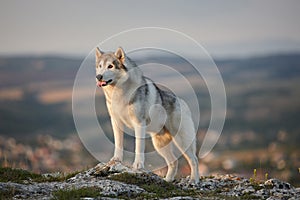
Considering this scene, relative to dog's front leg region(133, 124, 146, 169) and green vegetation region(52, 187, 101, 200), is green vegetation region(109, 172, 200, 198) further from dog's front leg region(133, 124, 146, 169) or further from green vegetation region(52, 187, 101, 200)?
green vegetation region(52, 187, 101, 200)

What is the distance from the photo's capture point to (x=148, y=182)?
15.8 m

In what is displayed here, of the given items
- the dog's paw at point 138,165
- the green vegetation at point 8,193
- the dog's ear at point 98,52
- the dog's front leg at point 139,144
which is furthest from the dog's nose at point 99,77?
the green vegetation at point 8,193

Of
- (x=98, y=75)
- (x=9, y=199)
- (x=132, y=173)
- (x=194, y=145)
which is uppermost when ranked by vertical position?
(x=98, y=75)

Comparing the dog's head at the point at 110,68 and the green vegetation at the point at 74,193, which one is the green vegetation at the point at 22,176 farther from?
the dog's head at the point at 110,68

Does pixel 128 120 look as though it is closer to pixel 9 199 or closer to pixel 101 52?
pixel 101 52

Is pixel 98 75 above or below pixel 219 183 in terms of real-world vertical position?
above

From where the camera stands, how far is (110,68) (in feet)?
55.0

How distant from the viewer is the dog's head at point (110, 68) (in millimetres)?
16562

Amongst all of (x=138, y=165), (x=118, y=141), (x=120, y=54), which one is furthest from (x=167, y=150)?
(x=120, y=54)

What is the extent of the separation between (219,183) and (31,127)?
167001 mm

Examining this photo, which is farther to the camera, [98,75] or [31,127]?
[31,127]

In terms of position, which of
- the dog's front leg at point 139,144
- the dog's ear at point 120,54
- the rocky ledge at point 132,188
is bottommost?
the rocky ledge at point 132,188

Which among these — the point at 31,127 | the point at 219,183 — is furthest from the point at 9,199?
the point at 31,127

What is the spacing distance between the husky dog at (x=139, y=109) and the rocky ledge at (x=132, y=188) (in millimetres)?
752
